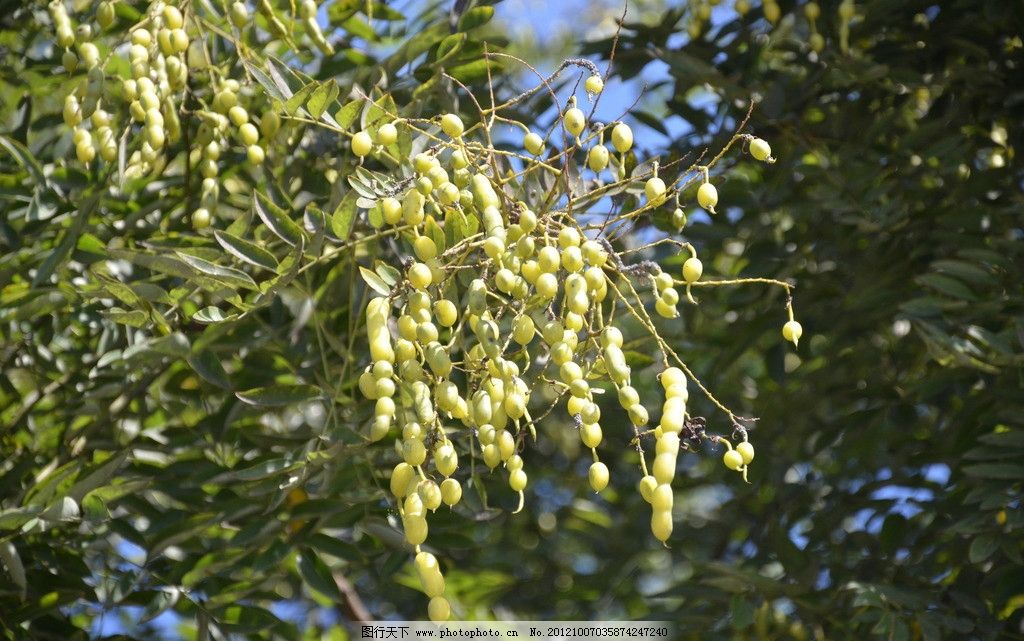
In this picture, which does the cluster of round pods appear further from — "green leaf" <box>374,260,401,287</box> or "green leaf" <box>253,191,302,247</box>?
"green leaf" <box>374,260,401,287</box>

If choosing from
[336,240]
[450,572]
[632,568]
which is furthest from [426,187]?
[632,568]

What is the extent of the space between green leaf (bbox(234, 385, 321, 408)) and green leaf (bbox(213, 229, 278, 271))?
0.16m

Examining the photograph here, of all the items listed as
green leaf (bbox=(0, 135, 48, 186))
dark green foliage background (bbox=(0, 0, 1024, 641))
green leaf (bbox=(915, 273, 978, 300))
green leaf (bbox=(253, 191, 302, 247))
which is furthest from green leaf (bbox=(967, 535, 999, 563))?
green leaf (bbox=(0, 135, 48, 186))

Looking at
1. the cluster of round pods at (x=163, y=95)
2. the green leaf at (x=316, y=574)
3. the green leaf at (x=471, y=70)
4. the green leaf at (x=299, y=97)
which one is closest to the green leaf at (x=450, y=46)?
the green leaf at (x=471, y=70)

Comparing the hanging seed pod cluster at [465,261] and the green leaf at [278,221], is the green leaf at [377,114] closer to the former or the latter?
the hanging seed pod cluster at [465,261]

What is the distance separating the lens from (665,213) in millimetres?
1453

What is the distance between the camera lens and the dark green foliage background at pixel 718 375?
4.95 feet

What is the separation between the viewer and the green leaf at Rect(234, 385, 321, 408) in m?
1.39

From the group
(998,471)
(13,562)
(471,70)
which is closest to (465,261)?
(471,70)

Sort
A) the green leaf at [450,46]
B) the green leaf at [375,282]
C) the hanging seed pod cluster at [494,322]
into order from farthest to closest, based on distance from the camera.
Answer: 1. the green leaf at [450,46]
2. the green leaf at [375,282]
3. the hanging seed pod cluster at [494,322]

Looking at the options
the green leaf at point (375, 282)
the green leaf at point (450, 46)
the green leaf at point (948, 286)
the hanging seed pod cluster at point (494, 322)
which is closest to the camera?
the hanging seed pod cluster at point (494, 322)

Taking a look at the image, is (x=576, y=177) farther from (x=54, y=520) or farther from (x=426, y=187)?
(x=54, y=520)

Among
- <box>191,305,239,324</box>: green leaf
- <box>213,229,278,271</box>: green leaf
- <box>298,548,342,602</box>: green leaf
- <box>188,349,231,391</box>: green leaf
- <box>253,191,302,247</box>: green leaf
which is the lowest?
<box>298,548,342,602</box>: green leaf

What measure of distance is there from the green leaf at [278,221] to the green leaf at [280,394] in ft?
0.62
